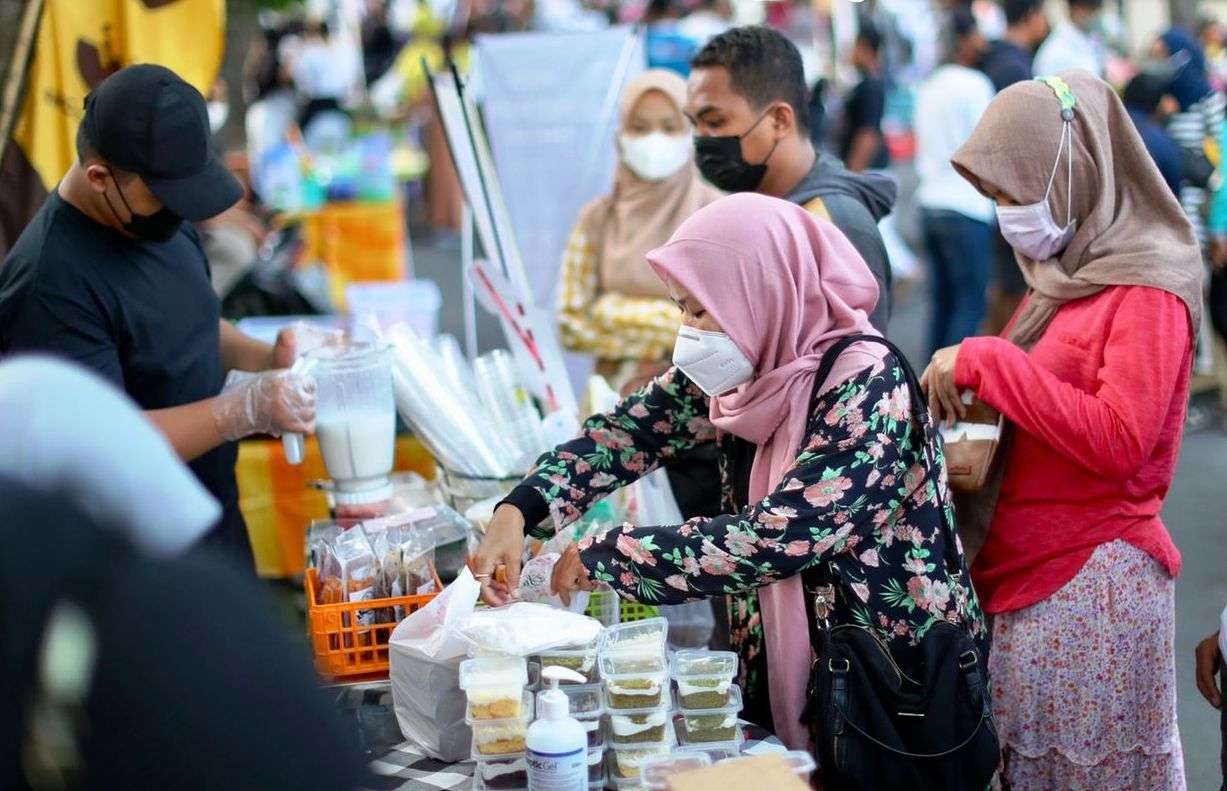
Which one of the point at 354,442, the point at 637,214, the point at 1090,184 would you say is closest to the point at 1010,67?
Answer: the point at 637,214

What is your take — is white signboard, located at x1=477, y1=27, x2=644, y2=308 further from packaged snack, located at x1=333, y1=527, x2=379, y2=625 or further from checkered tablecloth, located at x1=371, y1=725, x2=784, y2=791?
checkered tablecloth, located at x1=371, y1=725, x2=784, y2=791

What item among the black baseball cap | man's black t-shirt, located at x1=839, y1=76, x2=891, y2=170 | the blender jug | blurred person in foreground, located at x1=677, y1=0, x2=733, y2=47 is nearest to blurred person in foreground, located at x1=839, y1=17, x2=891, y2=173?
man's black t-shirt, located at x1=839, y1=76, x2=891, y2=170

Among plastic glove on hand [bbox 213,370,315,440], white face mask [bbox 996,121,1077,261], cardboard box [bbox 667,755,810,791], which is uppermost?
white face mask [bbox 996,121,1077,261]

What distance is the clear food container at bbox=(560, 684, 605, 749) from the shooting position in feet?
6.36

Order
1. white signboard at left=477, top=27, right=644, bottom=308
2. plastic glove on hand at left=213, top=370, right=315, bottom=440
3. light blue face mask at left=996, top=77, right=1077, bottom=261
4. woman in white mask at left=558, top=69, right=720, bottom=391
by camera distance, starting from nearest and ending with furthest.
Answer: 1. light blue face mask at left=996, top=77, right=1077, bottom=261
2. plastic glove on hand at left=213, top=370, right=315, bottom=440
3. woman in white mask at left=558, top=69, right=720, bottom=391
4. white signboard at left=477, top=27, right=644, bottom=308

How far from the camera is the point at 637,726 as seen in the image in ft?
6.39

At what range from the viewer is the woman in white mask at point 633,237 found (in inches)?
172

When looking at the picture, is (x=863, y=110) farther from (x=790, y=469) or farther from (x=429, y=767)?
(x=429, y=767)

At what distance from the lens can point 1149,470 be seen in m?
2.48

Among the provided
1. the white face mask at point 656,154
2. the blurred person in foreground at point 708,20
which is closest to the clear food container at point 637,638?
the white face mask at point 656,154

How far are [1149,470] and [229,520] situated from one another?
80.0 inches

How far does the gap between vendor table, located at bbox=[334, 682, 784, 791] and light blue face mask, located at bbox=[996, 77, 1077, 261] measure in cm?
112

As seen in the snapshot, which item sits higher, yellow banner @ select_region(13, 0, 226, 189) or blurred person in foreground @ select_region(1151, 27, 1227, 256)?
yellow banner @ select_region(13, 0, 226, 189)

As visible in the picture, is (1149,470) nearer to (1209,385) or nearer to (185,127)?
(185,127)
